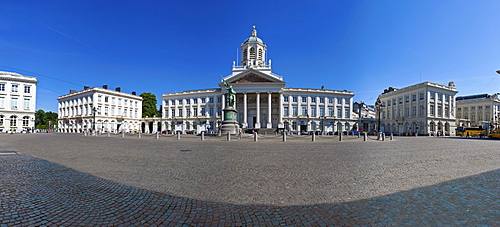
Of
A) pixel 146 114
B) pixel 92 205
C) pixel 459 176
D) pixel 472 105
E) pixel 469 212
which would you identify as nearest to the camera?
pixel 469 212

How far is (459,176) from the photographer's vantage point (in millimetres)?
6410

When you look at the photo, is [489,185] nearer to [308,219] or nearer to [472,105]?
[308,219]

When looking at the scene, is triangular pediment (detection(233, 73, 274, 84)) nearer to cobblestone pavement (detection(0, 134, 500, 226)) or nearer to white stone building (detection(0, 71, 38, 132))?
cobblestone pavement (detection(0, 134, 500, 226))

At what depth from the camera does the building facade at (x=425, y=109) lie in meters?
57.7

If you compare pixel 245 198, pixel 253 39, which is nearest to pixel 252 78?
pixel 253 39

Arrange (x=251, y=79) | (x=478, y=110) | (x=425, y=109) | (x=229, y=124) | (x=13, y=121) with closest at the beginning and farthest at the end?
1. (x=229, y=124)
2. (x=425, y=109)
3. (x=251, y=79)
4. (x=13, y=121)
5. (x=478, y=110)

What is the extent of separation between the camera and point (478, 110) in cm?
7331

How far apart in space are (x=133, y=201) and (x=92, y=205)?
62 cm

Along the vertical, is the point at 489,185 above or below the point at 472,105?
below

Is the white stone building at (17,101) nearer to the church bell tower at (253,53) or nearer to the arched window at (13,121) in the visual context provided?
the arched window at (13,121)

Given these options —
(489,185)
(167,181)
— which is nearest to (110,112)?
(167,181)

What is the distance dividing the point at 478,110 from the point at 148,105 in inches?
4294

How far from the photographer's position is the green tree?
83.7 metres

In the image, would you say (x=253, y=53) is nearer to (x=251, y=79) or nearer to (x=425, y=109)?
(x=251, y=79)
